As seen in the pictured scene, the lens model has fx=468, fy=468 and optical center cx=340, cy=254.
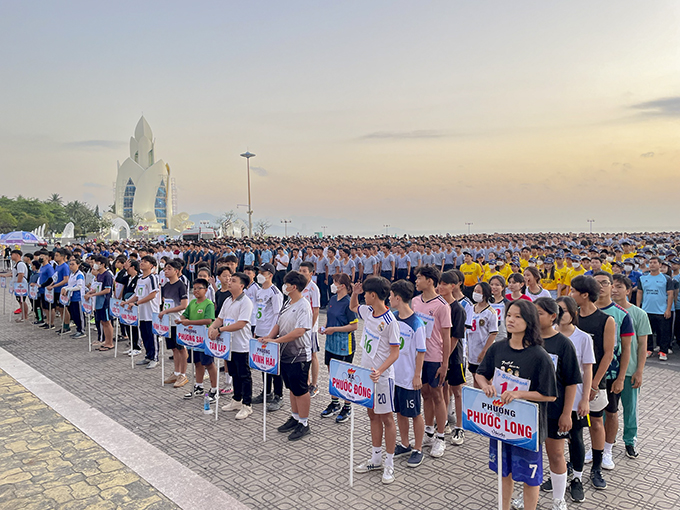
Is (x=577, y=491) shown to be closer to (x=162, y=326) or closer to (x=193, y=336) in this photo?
(x=193, y=336)

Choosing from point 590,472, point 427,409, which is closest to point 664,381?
point 590,472

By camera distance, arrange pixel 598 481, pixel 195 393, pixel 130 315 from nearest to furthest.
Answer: pixel 598 481
pixel 195 393
pixel 130 315

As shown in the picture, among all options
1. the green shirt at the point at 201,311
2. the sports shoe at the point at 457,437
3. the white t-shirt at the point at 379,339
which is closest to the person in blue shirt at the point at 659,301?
the sports shoe at the point at 457,437

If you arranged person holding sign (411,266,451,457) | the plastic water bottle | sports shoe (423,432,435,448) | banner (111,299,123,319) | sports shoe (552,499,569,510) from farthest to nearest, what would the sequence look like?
banner (111,299,123,319)
the plastic water bottle
sports shoe (423,432,435,448)
person holding sign (411,266,451,457)
sports shoe (552,499,569,510)

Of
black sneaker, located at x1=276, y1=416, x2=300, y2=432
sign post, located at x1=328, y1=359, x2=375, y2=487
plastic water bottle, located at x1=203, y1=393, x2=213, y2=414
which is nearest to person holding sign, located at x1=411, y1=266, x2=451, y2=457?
sign post, located at x1=328, y1=359, x2=375, y2=487

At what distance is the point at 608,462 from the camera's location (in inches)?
183

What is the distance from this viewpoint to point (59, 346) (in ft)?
34.4

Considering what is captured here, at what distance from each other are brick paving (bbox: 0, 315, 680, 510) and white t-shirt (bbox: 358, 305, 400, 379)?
1109 millimetres

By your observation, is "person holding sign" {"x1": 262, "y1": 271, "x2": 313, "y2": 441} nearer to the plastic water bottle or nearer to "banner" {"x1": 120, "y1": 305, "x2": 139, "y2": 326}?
the plastic water bottle

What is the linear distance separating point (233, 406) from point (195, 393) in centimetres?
90

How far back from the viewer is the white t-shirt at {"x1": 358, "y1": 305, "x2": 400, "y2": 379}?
14.6ft

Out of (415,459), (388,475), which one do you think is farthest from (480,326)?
(388,475)

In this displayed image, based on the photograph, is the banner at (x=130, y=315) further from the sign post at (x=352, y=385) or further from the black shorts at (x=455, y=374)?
the black shorts at (x=455, y=374)

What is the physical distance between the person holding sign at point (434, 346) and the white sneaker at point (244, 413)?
246 centimetres
